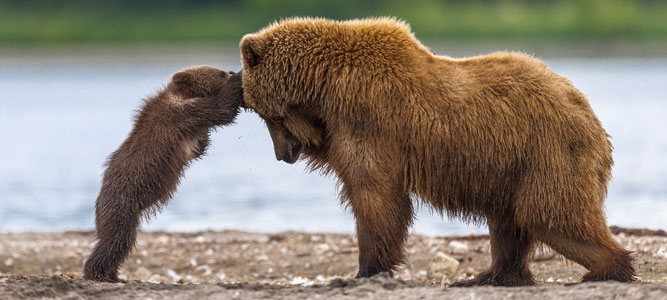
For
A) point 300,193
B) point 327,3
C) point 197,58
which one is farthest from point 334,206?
point 327,3

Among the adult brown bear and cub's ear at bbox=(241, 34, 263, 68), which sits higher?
cub's ear at bbox=(241, 34, 263, 68)

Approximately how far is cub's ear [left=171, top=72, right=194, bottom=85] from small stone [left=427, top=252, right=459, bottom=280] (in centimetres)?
228

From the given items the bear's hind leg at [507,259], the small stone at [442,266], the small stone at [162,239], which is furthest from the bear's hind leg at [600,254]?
the small stone at [162,239]

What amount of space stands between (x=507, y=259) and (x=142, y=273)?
325 cm

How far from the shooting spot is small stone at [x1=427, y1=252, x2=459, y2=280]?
7.52m

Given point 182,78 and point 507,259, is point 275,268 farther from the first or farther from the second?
point 507,259

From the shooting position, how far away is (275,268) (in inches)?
326

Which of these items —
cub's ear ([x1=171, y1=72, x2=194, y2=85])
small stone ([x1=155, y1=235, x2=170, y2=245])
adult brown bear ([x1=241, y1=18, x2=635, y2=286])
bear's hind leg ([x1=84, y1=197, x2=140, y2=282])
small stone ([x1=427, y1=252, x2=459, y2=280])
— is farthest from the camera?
small stone ([x1=155, y1=235, x2=170, y2=245])

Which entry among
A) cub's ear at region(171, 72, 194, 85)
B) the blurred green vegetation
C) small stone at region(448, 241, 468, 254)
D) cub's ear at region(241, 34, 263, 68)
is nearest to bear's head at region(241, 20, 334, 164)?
cub's ear at region(241, 34, 263, 68)

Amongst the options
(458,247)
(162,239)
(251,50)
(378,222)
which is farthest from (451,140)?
(162,239)

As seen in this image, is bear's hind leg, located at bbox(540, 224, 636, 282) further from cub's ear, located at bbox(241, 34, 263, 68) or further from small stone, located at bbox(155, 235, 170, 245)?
small stone, located at bbox(155, 235, 170, 245)

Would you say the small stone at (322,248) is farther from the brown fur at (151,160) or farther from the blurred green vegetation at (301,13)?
A: the blurred green vegetation at (301,13)

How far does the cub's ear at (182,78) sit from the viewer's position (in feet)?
23.2

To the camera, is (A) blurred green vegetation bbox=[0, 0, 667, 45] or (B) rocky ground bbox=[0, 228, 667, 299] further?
(A) blurred green vegetation bbox=[0, 0, 667, 45]
